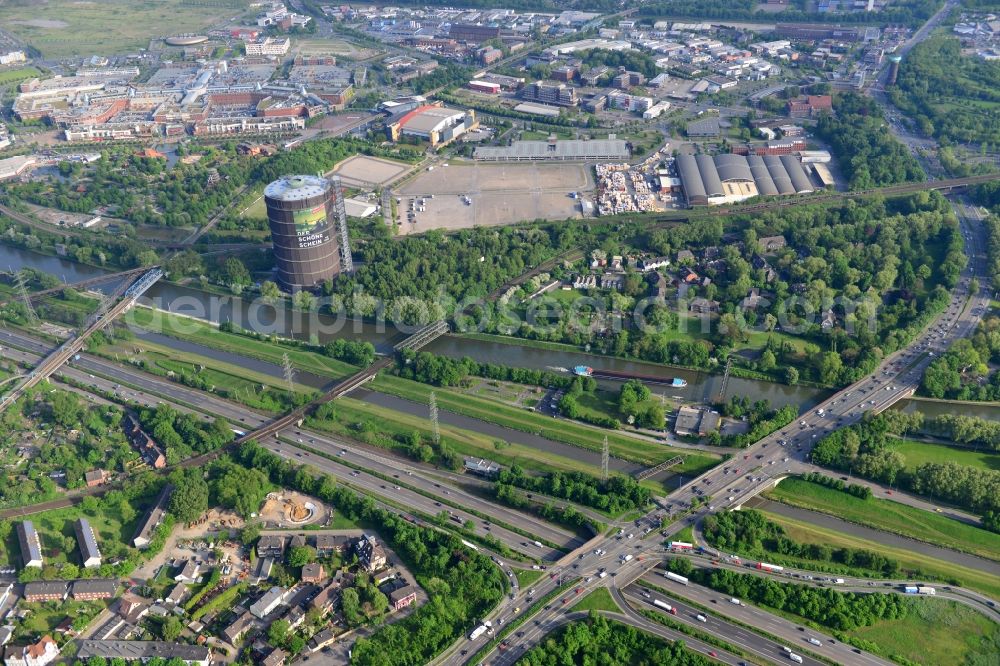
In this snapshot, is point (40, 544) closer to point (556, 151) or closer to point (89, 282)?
point (89, 282)

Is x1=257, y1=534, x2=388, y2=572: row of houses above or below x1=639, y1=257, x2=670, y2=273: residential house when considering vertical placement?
below

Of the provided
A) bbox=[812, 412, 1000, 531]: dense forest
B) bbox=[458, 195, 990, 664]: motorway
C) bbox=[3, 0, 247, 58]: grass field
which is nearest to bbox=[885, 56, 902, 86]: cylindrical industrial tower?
bbox=[458, 195, 990, 664]: motorway

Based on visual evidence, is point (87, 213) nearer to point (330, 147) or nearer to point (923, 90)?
point (330, 147)

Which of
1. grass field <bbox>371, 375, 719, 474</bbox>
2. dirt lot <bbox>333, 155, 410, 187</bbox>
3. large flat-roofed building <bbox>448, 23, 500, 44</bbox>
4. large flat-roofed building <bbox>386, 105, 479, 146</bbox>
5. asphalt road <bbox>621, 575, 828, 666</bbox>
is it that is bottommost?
asphalt road <bbox>621, 575, 828, 666</bbox>

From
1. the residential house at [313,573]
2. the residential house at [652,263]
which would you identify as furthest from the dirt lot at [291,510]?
the residential house at [652,263]

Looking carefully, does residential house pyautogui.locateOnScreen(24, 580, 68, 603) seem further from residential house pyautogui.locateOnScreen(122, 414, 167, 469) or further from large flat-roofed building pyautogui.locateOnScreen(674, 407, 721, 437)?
large flat-roofed building pyautogui.locateOnScreen(674, 407, 721, 437)

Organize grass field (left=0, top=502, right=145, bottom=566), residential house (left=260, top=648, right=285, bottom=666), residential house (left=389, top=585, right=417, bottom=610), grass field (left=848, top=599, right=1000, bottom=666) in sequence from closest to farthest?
residential house (left=260, top=648, right=285, bottom=666) → grass field (left=848, top=599, right=1000, bottom=666) → residential house (left=389, top=585, right=417, bottom=610) → grass field (left=0, top=502, right=145, bottom=566)

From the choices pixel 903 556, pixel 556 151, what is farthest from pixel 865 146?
pixel 903 556

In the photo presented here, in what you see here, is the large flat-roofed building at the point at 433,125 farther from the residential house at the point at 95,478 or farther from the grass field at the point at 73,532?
the grass field at the point at 73,532
